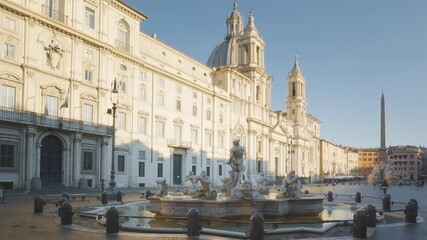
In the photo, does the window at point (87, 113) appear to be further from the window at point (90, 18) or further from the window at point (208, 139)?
the window at point (208, 139)

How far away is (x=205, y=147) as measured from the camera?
5562 cm

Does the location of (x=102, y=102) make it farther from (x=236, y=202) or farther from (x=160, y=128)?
(x=236, y=202)

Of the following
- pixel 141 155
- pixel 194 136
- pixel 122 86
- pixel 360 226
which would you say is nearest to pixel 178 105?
pixel 194 136

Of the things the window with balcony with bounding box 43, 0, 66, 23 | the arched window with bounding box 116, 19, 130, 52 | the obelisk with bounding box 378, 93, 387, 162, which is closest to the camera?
the window with balcony with bounding box 43, 0, 66, 23

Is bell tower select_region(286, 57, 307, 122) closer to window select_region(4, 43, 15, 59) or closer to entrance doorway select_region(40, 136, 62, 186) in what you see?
entrance doorway select_region(40, 136, 62, 186)

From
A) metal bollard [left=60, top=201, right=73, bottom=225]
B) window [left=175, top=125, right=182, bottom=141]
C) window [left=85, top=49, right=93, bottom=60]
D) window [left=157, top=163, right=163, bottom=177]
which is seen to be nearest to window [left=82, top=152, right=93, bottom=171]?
window [left=85, top=49, right=93, bottom=60]

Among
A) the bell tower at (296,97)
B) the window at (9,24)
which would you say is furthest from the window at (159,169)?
the bell tower at (296,97)

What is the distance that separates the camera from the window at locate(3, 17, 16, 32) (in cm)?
2999

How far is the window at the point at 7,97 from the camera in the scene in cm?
2964

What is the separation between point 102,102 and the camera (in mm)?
37938

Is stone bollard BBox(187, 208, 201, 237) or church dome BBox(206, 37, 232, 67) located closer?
stone bollard BBox(187, 208, 201, 237)

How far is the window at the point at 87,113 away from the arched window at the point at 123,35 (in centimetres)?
775

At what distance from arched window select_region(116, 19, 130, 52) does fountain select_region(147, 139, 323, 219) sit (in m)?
26.5

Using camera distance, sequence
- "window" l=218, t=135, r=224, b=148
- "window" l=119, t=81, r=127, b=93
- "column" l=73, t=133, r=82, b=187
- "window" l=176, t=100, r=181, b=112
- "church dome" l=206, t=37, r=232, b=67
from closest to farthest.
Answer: "column" l=73, t=133, r=82, b=187 < "window" l=119, t=81, r=127, b=93 < "window" l=176, t=100, r=181, b=112 < "window" l=218, t=135, r=224, b=148 < "church dome" l=206, t=37, r=232, b=67
